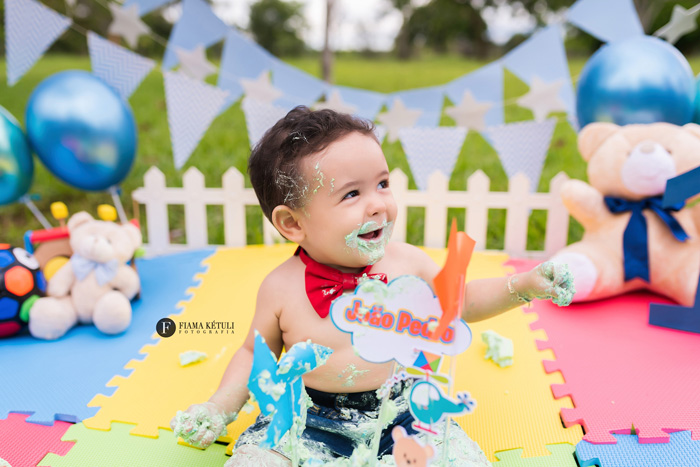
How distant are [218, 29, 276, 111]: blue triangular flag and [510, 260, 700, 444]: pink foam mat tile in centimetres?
186

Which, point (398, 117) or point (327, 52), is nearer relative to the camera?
point (398, 117)

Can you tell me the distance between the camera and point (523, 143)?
2775 mm

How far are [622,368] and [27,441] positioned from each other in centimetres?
180

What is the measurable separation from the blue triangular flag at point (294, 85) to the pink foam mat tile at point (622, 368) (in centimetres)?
163

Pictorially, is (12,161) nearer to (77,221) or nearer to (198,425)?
(77,221)

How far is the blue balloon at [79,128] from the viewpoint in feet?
7.94

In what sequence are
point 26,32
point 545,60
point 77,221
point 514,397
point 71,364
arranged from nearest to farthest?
point 514,397 < point 71,364 < point 77,221 < point 26,32 < point 545,60

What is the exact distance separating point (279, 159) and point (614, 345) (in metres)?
1.40

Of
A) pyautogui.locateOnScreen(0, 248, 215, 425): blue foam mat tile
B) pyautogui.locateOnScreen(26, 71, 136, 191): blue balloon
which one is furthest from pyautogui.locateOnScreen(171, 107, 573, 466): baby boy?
pyautogui.locateOnScreen(26, 71, 136, 191): blue balloon

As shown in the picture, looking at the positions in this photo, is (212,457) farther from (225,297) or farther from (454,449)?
(225,297)

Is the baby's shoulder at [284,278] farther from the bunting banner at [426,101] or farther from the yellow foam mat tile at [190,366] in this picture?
the bunting banner at [426,101]

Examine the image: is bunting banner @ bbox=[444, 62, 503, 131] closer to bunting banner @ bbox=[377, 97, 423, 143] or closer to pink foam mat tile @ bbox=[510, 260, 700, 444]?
bunting banner @ bbox=[377, 97, 423, 143]

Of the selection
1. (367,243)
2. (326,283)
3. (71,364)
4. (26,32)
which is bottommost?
(71,364)

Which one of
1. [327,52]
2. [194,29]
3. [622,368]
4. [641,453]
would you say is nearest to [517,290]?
[641,453]
